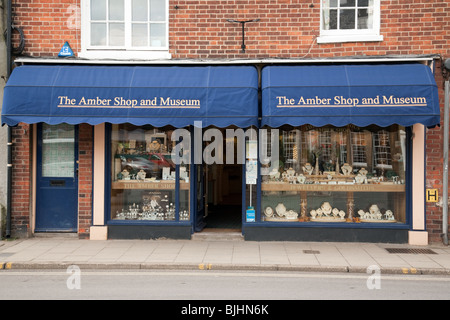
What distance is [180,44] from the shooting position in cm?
983

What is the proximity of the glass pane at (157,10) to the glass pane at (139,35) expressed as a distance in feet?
0.95

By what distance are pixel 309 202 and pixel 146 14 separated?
19.0ft

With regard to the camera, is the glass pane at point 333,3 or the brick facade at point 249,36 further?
the glass pane at point 333,3

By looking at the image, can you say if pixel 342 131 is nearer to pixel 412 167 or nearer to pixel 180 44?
pixel 412 167

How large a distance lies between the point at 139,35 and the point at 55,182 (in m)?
3.95

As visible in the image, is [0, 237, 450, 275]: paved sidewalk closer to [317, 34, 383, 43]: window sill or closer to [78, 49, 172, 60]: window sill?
[78, 49, 172, 60]: window sill

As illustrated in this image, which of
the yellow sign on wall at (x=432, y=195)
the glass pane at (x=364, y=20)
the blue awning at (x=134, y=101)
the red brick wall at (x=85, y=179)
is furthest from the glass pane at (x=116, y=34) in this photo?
the yellow sign on wall at (x=432, y=195)

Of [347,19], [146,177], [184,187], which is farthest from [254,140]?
[347,19]

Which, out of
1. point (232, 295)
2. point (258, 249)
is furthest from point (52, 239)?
point (232, 295)

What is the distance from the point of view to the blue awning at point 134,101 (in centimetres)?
892

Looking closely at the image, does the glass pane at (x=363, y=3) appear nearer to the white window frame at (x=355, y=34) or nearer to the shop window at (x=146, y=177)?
the white window frame at (x=355, y=34)

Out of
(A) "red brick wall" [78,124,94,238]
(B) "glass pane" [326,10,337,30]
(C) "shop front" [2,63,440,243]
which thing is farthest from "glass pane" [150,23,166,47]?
(B) "glass pane" [326,10,337,30]

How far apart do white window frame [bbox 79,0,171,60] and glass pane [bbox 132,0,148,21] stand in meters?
0.12

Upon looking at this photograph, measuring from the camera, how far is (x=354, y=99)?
8773 mm
